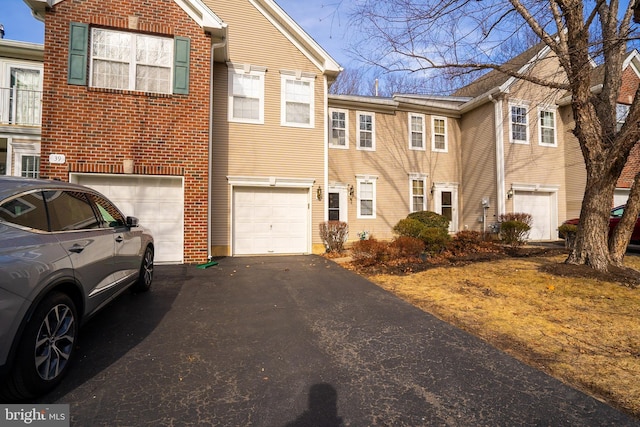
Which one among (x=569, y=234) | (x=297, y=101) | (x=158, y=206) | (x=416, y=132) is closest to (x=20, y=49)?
(x=158, y=206)

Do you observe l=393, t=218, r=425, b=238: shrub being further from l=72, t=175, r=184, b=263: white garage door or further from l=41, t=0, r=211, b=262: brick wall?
l=72, t=175, r=184, b=263: white garage door

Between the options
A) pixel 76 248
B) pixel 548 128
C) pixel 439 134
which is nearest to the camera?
pixel 76 248

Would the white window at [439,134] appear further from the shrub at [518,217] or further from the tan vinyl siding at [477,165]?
the shrub at [518,217]

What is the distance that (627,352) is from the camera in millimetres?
3283

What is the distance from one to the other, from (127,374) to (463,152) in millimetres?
15315

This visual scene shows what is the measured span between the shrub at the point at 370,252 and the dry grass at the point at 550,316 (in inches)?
37.8

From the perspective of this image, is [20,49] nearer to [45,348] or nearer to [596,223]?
[45,348]

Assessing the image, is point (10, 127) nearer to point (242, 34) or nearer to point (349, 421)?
point (242, 34)

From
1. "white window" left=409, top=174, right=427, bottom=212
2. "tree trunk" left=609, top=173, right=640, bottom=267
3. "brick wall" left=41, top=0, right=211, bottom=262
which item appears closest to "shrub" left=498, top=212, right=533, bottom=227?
"white window" left=409, top=174, right=427, bottom=212

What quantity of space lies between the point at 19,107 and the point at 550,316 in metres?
15.7

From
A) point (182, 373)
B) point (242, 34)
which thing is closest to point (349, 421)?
point (182, 373)

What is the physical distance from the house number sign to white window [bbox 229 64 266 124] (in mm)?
4411

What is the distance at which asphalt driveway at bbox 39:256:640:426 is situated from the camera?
88.3 inches

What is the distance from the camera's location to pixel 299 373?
9.20ft
